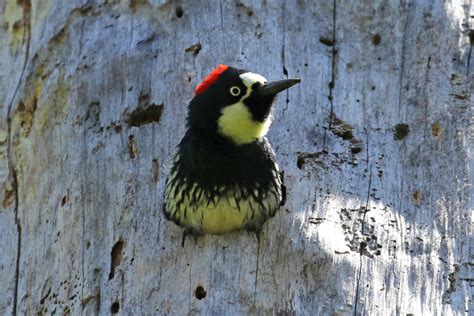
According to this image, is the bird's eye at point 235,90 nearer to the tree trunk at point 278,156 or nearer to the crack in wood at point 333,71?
the tree trunk at point 278,156

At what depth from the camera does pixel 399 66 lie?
539 centimetres

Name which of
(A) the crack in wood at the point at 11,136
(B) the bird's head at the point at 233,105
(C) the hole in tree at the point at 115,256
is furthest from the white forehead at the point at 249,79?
(A) the crack in wood at the point at 11,136

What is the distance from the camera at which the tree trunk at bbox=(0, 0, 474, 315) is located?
4.55m

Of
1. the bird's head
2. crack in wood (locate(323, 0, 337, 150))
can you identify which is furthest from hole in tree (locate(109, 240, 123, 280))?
crack in wood (locate(323, 0, 337, 150))

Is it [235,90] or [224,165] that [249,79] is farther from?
[224,165]

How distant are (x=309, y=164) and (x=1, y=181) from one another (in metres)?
2.16

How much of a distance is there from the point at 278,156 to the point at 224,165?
38cm

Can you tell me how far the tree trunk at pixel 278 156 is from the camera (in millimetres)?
4547

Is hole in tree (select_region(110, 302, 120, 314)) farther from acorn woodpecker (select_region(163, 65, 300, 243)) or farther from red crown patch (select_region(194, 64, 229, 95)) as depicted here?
red crown patch (select_region(194, 64, 229, 95))

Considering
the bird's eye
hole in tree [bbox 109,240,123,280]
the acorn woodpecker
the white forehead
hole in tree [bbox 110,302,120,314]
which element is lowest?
hole in tree [bbox 110,302,120,314]

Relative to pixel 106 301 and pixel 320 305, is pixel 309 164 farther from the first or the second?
pixel 106 301

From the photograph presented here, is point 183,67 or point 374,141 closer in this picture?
point 374,141

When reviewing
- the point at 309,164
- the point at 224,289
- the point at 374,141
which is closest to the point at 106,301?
the point at 224,289

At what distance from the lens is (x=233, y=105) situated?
4930 millimetres
